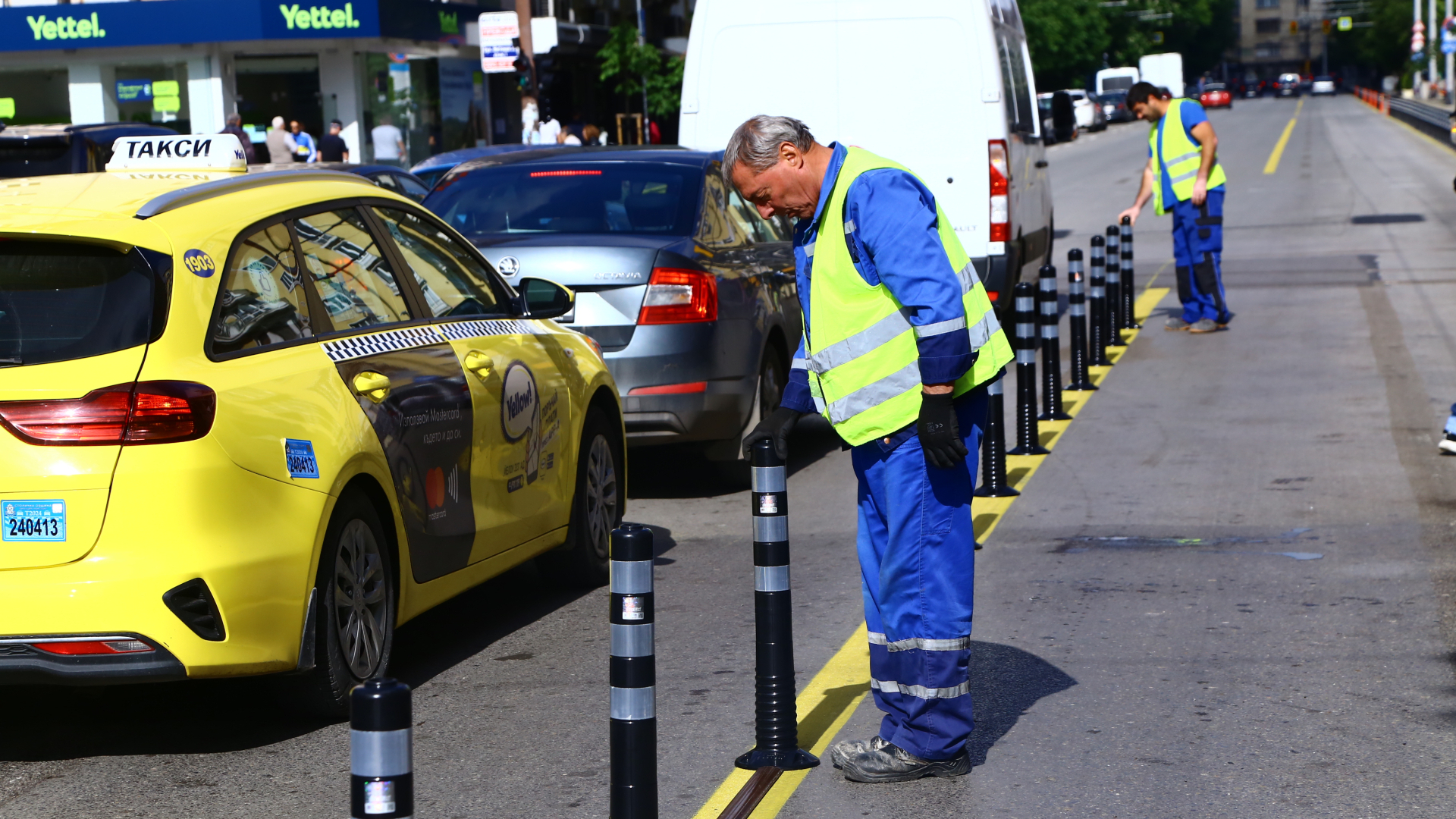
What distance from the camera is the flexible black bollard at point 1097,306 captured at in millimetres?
12648

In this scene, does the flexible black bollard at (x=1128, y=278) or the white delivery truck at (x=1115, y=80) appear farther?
the white delivery truck at (x=1115, y=80)

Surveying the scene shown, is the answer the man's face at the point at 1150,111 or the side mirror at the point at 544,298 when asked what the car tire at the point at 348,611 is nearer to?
the side mirror at the point at 544,298

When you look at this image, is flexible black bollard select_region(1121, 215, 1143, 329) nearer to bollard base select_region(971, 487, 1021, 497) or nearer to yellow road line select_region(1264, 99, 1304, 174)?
bollard base select_region(971, 487, 1021, 497)

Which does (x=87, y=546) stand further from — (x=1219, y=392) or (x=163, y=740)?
(x=1219, y=392)

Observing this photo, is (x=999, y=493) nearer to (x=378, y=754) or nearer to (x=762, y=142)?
(x=762, y=142)

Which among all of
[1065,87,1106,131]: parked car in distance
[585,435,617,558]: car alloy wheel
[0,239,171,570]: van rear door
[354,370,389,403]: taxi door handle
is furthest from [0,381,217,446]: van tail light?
[1065,87,1106,131]: parked car in distance

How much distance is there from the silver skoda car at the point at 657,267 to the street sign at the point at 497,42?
19.7 metres

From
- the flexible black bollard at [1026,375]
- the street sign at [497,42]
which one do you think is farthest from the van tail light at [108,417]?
the street sign at [497,42]

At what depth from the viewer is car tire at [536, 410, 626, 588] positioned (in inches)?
271

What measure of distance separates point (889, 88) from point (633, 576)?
8.56 metres

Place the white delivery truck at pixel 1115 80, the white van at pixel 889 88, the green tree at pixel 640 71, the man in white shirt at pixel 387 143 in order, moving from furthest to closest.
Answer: the white delivery truck at pixel 1115 80 < the green tree at pixel 640 71 < the man in white shirt at pixel 387 143 < the white van at pixel 889 88

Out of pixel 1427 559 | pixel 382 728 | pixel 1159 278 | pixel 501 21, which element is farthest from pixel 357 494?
pixel 501 21

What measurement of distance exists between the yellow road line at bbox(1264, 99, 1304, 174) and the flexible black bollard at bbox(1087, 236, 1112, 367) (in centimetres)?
2800

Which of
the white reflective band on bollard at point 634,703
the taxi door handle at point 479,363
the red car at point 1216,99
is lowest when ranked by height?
the white reflective band on bollard at point 634,703
